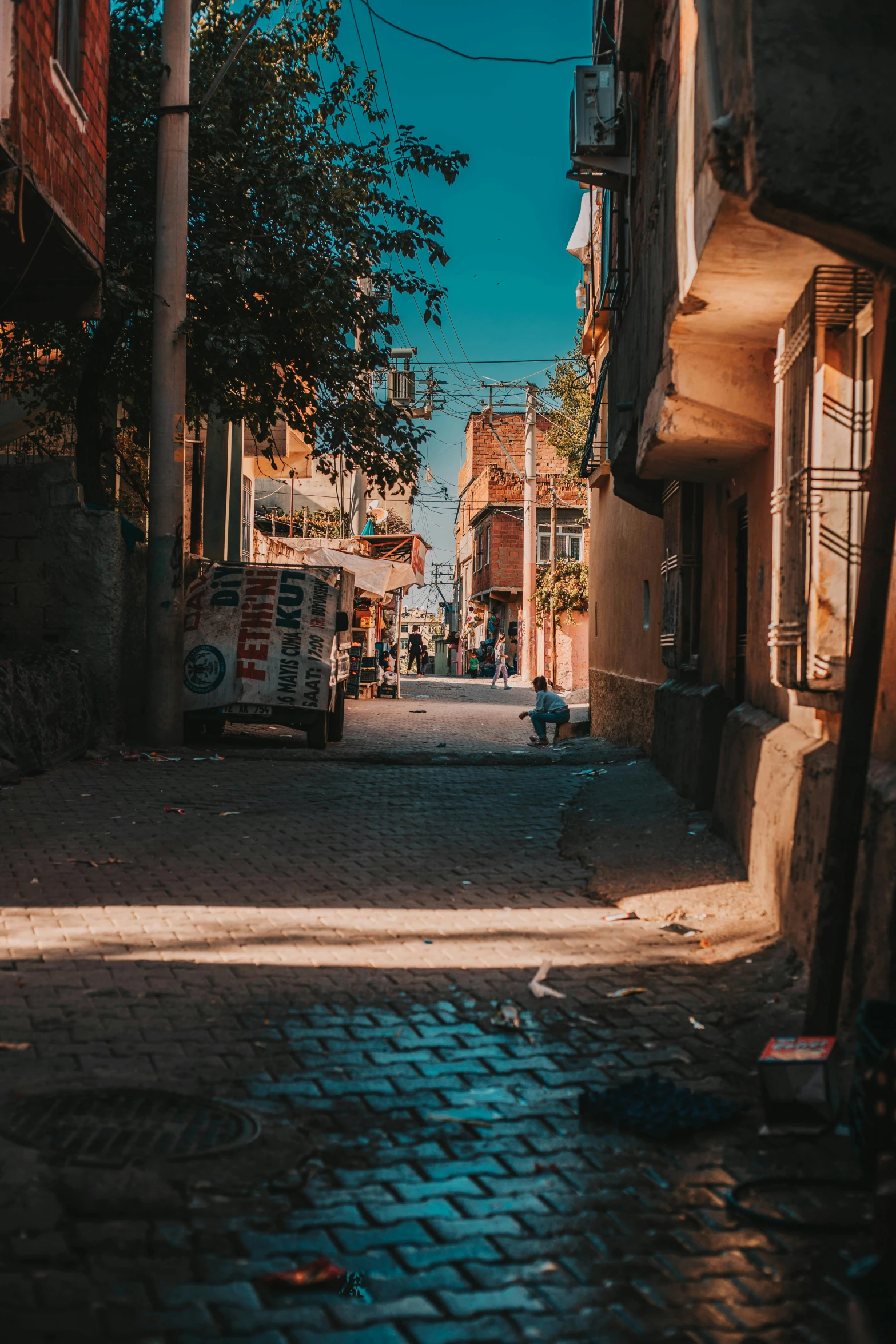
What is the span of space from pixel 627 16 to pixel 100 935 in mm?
9273

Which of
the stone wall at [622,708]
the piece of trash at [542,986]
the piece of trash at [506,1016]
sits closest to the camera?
the piece of trash at [506,1016]

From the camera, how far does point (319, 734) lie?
47.0 feet

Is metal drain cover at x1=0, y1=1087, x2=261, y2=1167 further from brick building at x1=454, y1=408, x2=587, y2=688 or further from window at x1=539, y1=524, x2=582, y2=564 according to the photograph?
window at x1=539, y1=524, x2=582, y2=564

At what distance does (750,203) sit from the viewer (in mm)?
4039

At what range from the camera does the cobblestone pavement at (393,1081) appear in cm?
→ 262

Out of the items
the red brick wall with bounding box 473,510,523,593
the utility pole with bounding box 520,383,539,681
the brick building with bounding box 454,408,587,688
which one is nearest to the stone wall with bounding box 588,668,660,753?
the utility pole with bounding box 520,383,539,681

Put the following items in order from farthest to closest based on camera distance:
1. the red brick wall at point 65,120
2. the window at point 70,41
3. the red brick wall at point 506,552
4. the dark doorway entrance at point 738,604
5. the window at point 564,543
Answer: the red brick wall at point 506,552, the window at point 564,543, the window at point 70,41, the dark doorway entrance at point 738,604, the red brick wall at point 65,120

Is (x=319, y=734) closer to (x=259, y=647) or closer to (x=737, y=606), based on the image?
(x=259, y=647)

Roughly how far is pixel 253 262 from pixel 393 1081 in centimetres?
1242

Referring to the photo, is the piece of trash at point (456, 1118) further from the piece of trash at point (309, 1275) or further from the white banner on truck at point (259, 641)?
the white banner on truck at point (259, 641)

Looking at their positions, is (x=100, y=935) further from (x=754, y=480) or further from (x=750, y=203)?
(x=754, y=480)

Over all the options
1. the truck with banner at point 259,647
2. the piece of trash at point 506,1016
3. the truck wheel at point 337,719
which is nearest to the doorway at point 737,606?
the piece of trash at point 506,1016

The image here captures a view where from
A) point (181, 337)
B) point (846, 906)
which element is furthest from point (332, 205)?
point (846, 906)

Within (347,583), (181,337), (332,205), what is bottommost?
(347,583)
